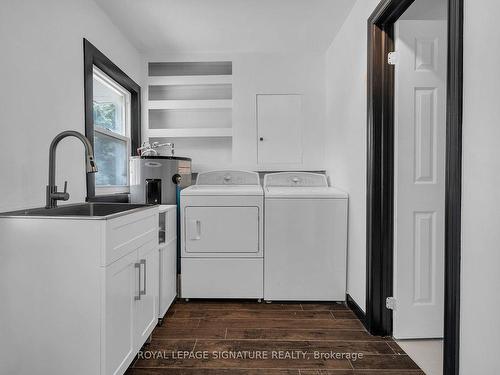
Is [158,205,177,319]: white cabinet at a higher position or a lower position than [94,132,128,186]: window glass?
lower

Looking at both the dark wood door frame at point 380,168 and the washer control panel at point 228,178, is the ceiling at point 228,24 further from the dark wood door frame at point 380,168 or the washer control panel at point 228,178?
the washer control panel at point 228,178

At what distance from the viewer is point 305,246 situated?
252 centimetres

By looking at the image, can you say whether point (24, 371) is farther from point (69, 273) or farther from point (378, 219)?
point (378, 219)

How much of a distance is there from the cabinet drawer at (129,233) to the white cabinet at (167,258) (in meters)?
0.33

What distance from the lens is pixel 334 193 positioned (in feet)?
8.27

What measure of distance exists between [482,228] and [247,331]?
1508mm

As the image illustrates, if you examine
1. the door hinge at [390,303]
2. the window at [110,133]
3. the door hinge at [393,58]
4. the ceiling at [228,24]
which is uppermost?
the ceiling at [228,24]

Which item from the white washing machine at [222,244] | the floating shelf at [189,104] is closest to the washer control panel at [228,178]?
the white washing machine at [222,244]

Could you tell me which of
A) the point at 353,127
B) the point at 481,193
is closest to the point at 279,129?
the point at 353,127

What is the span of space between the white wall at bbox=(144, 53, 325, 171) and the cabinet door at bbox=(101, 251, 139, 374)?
1886 millimetres

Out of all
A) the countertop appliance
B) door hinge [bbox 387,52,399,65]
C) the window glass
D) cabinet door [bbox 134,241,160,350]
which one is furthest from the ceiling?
cabinet door [bbox 134,241,160,350]

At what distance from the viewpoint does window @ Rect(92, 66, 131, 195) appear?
103 inches

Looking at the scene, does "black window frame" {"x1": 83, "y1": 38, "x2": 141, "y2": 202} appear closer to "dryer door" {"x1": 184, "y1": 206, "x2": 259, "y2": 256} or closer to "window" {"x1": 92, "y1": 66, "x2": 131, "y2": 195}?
"window" {"x1": 92, "y1": 66, "x2": 131, "y2": 195}

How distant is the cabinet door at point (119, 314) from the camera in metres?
1.28
